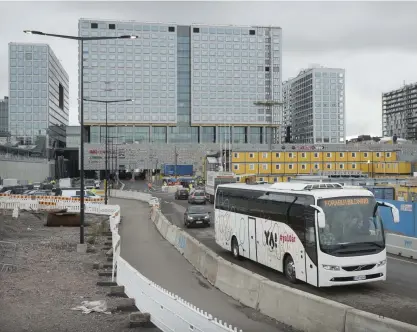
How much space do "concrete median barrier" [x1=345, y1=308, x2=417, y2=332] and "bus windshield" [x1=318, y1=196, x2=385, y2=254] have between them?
15.7ft

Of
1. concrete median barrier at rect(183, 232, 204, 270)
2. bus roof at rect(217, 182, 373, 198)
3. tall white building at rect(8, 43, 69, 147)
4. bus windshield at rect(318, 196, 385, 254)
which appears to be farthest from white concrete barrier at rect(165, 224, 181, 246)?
tall white building at rect(8, 43, 69, 147)

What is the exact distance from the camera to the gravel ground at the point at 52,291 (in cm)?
1012

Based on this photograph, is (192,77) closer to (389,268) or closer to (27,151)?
(27,151)

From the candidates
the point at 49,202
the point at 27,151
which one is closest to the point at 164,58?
the point at 27,151

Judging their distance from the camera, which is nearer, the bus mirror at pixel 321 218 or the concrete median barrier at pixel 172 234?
the bus mirror at pixel 321 218

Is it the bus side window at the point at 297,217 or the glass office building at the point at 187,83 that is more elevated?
the glass office building at the point at 187,83

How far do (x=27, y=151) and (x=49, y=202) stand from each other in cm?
9278

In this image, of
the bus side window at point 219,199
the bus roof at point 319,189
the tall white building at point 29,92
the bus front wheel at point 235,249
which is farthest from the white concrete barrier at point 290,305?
the tall white building at point 29,92

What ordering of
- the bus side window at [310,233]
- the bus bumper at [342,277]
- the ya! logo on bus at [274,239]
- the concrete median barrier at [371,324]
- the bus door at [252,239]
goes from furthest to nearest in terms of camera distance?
the bus door at [252,239]
the ya! logo on bus at [274,239]
the bus side window at [310,233]
the bus bumper at [342,277]
the concrete median barrier at [371,324]

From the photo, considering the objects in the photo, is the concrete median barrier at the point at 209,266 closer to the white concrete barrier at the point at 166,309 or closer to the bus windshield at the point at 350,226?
the white concrete barrier at the point at 166,309

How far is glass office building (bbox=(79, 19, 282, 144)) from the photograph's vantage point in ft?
471

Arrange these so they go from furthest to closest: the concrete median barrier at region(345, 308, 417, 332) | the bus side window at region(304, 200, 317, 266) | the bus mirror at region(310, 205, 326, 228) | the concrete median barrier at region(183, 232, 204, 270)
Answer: the concrete median barrier at region(183, 232, 204, 270) < the bus side window at region(304, 200, 317, 266) < the bus mirror at region(310, 205, 326, 228) < the concrete median barrier at region(345, 308, 417, 332)

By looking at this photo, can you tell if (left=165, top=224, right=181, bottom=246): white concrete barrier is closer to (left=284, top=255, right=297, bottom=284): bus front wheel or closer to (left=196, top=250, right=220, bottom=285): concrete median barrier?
(left=196, top=250, right=220, bottom=285): concrete median barrier

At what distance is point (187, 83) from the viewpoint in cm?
15262
